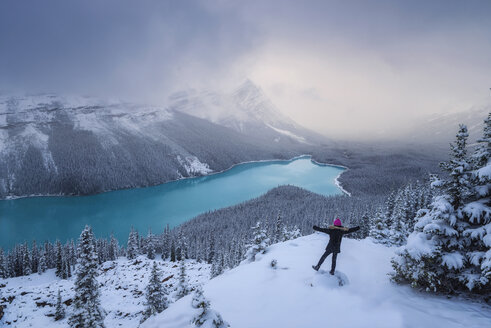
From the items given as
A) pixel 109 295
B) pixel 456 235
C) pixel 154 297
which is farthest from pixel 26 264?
pixel 456 235

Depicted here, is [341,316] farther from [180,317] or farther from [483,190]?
A: [483,190]

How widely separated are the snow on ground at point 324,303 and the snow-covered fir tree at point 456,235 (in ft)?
2.72

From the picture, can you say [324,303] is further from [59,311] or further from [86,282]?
[59,311]

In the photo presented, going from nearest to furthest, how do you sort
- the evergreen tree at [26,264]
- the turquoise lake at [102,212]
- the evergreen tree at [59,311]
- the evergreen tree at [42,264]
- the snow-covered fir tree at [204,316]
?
the snow-covered fir tree at [204,316], the evergreen tree at [59,311], the evergreen tree at [42,264], the evergreen tree at [26,264], the turquoise lake at [102,212]

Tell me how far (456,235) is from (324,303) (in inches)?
235

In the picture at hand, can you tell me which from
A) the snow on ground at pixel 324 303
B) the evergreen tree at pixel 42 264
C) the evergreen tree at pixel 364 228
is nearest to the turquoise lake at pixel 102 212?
the evergreen tree at pixel 42 264

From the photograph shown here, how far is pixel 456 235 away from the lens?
9.31 metres

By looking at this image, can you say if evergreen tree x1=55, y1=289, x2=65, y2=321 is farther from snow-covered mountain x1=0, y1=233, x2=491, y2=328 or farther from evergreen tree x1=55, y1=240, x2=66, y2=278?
snow-covered mountain x1=0, y1=233, x2=491, y2=328

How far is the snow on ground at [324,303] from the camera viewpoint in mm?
7897

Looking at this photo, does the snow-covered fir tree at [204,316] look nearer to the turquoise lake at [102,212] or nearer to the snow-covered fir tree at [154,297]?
the snow-covered fir tree at [154,297]

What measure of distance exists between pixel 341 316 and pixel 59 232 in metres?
146

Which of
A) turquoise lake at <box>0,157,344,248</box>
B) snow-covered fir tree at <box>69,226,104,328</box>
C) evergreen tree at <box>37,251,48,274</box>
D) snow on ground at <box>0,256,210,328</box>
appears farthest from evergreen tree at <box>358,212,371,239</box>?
turquoise lake at <box>0,157,344,248</box>

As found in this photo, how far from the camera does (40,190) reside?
190m

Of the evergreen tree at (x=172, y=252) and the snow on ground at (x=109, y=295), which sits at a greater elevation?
the snow on ground at (x=109, y=295)
